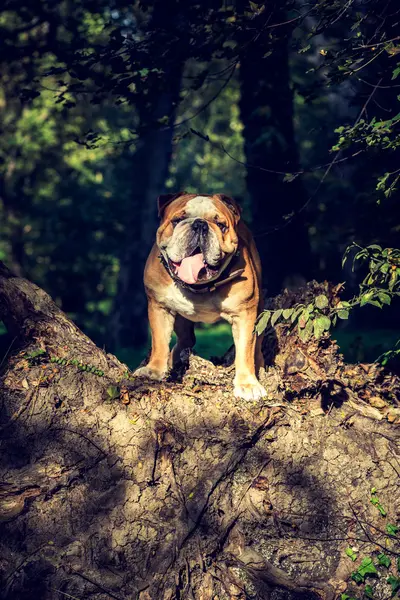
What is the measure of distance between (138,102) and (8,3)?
2679mm

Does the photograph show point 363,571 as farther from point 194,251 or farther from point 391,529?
point 194,251

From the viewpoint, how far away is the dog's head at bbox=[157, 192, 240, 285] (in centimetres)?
512

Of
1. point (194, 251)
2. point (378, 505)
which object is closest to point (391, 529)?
point (378, 505)

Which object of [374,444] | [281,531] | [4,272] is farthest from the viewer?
[4,272]

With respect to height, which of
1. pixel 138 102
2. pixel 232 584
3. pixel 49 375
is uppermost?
pixel 138 102

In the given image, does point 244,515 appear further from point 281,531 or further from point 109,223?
point 109,223

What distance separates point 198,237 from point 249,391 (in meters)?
1.23

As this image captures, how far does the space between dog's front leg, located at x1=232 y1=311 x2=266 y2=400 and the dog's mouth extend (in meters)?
0.47

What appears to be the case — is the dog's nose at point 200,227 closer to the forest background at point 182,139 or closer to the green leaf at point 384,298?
the forest background at point 182,139

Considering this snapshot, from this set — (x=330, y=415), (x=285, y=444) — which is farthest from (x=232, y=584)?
(x=330, y=415)

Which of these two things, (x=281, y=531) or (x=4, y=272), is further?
(x=4, y=272)

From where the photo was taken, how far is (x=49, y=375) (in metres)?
5.10

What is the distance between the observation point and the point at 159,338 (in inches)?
229

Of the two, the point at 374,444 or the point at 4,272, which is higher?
the point at 4,272
